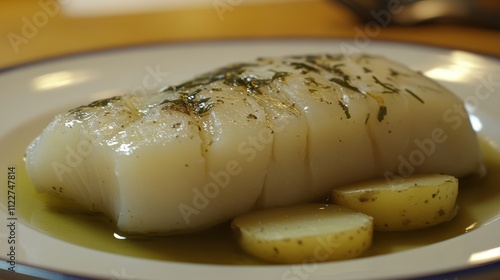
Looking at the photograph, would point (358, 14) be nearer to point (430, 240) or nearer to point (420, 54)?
point (420, 54)

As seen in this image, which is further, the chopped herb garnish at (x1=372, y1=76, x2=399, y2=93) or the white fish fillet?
A: the chopped herb garnish at (x1=372, y1=76, x2=399, y2=93)

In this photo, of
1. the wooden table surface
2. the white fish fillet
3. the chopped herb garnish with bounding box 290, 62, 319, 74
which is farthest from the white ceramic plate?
the chopped herb garnish with bounding box 290, 62, 319, 74

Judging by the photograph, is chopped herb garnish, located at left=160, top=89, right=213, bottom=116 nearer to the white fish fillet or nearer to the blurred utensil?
the white fish fillet

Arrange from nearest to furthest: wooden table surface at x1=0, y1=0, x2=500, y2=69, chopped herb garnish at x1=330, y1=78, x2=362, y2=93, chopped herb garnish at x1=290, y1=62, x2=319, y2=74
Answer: chopped herb garnish at x1=330, y1=78, x2=362, y2=93
chopped herb garnish at x1=290, y1=62, x2=319, y2=74
wooden table surface at x1=0, y1=0, x2=500, y2=69

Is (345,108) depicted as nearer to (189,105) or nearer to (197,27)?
(189,105)

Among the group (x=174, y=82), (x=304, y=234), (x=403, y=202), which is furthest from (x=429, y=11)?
(x=304, y=234)

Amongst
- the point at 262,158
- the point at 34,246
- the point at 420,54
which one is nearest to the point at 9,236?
the point at 34,246

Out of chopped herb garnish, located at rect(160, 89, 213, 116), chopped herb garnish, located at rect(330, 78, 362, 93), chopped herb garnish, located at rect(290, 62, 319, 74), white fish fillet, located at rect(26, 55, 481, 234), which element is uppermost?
chopped herb garnish, located at rect(290, 62, 319, 74)
